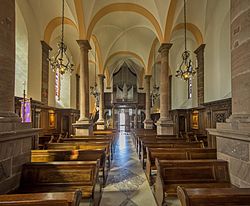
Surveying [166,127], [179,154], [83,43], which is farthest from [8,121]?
[166,127]

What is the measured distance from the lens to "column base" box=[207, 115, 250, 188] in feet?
8.29

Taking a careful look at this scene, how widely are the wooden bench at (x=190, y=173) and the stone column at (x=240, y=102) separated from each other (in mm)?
170

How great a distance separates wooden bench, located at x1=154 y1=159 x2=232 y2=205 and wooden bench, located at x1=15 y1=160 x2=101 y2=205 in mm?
1128

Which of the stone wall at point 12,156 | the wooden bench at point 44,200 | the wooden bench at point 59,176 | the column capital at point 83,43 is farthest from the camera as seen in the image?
the column capital at point 83,43

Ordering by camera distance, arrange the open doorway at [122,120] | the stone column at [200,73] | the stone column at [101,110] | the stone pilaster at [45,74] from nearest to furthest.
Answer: the stone pilaster at [45,74]
the stone column at [200,73]
the stone column at [101,110]
the open doorway at [122,120]

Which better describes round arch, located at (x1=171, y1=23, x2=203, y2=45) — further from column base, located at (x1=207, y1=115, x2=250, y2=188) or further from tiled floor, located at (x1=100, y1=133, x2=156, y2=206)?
column base, located at (x1=207, y1=115, x2=250, y2=188)

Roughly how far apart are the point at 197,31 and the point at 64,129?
11.3 m

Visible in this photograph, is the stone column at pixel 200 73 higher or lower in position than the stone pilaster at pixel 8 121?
higher

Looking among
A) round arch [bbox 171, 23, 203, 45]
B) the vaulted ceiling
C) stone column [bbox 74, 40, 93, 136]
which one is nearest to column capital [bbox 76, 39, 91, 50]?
stone column [bbox 74, 40, 93, 136]

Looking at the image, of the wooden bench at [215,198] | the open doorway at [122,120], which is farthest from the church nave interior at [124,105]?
the open doorway at [122,120]

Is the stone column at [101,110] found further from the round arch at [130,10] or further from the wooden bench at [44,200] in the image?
the wooden bench at [44,200]

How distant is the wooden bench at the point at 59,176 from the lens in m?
2.96

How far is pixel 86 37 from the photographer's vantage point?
8969 millimetres

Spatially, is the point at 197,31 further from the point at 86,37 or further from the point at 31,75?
the point at 31,75
